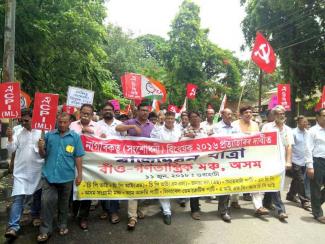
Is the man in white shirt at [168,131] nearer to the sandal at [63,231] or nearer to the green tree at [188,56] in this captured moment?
the sandal at [63,231]

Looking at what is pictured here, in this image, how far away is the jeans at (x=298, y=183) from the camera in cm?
724

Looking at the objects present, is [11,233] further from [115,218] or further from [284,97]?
[284,97]

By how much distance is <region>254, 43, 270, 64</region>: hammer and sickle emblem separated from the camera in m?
9.89

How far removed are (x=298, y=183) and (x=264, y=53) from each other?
392cm

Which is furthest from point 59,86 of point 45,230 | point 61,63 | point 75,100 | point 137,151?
point 45,230

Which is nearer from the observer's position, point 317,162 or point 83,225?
point 83,225

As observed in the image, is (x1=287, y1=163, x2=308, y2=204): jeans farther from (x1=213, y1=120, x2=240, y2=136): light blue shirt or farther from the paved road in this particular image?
(x1=213, y1=120, x2=240, y2=136): light blue shirt

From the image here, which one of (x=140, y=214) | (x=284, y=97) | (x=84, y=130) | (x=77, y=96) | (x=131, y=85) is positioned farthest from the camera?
(x=284, y=97)

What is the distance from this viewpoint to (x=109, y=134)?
6328mm

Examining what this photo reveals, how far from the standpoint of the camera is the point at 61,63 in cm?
1308

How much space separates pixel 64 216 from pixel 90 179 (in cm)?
77

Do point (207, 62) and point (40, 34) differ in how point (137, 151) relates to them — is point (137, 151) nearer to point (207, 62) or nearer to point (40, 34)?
point (40, 34)

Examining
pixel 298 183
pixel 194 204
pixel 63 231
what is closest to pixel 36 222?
pixel 63 231

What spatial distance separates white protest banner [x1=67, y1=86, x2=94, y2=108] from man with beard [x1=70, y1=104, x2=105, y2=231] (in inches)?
109
